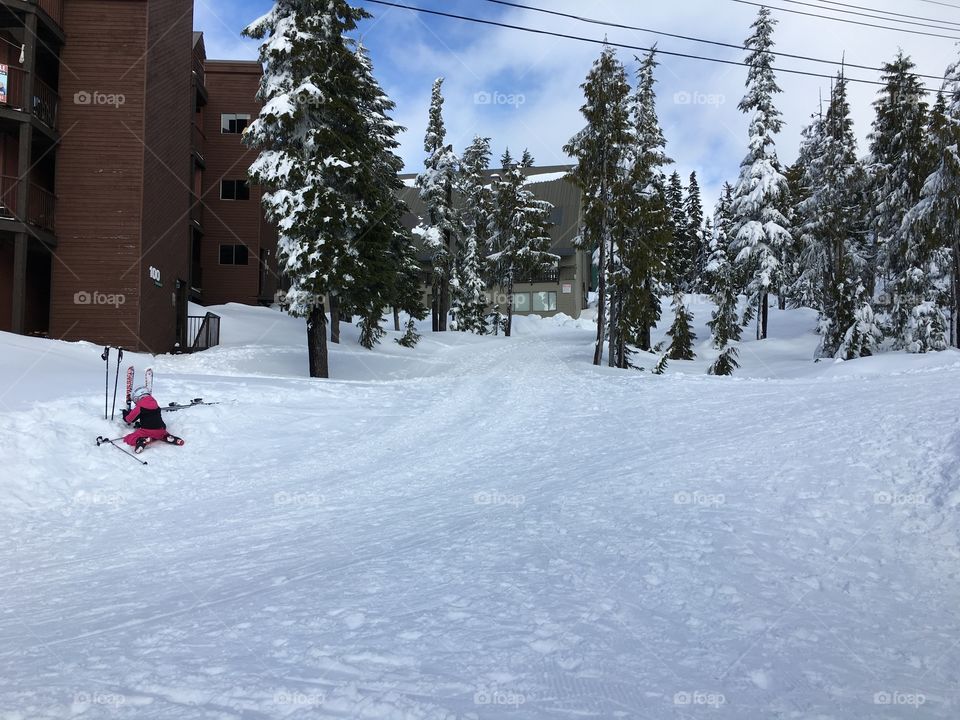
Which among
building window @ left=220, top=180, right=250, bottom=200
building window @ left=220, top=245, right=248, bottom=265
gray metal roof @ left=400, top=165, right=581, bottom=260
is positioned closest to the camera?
building window @ left=220, top=180, right=250, bottom=200

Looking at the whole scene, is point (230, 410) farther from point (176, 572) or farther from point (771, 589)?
point (771, 589)

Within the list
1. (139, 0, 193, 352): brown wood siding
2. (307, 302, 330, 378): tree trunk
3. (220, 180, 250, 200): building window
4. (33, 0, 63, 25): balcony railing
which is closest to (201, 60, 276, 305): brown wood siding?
(220, 180, 250, 200): building window

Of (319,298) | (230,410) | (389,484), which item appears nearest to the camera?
(389,484)

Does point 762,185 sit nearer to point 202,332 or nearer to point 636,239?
point 636,239

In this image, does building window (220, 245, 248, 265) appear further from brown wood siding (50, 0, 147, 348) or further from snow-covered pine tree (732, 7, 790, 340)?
snow-covered pine tree (732, 7, 790, 340)

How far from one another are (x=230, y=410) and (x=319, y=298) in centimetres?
634

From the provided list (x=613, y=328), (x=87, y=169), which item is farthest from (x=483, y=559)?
(x=613, y=328)

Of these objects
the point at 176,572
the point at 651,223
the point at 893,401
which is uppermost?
the point at 651,223

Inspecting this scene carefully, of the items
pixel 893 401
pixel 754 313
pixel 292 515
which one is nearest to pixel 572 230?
pixel 754 313

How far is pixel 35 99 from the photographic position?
18875 millimetres

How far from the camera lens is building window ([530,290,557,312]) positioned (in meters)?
59.1

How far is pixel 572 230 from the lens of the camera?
195 ft

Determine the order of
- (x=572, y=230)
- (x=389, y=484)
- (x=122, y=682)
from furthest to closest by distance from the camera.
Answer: (x=572, y=230) < (x=389, y=484) < (x=122, y=682)

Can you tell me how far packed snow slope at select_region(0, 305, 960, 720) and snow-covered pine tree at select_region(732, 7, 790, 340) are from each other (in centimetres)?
2293
